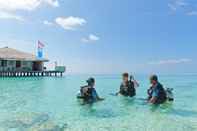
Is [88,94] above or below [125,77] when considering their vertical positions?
below

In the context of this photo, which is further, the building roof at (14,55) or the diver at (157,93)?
the building roof at (14,55)

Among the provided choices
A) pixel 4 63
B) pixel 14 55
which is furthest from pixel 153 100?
pixel 14 55

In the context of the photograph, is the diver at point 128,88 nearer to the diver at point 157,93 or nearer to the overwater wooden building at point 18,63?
the diver at point 157,93

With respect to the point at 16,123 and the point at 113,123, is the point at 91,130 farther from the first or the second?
the point at 16,123

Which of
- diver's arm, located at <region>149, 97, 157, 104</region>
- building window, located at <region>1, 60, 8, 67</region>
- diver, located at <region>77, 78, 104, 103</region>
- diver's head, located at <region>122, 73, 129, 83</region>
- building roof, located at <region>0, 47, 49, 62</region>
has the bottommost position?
diver's arm, located at <region>149, 97, 157, 104</region>

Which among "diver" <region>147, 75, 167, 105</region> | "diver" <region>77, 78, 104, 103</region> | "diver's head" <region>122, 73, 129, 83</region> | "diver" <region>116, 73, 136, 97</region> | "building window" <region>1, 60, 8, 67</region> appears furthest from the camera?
"building window" <region>1, 60, 8, 67</region>

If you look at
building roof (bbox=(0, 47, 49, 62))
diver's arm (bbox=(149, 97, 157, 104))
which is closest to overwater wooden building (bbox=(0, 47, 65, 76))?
building roof (bbox=(0, 47, 49, 62))

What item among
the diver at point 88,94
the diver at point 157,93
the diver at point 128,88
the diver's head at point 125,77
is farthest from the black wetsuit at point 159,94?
the diver at point 88,94

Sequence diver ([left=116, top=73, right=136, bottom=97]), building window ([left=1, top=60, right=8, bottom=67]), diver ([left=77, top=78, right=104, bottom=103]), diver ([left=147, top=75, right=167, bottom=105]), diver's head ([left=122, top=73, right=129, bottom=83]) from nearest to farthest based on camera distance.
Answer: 1. diver ([left=147, top=75, right=167, bottom=105])
2. diver ([left=77, top=78, right=104, bottom=103])
3. diver's head ([left=122, top=73, right=129, bottom=83])
4. diver ([left=116, top=73, right=136, bottom=97])
5. building window ([left=1, top=60, right=8, bottom=67])

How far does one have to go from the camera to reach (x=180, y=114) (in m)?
11.3

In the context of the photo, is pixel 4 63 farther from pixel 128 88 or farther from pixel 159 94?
pixel 159 94

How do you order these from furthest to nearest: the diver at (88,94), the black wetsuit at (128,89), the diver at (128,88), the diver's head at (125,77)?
the black wetsuit at (128,89) → the diver at (128,88) → the diver's head at (125,77) → the diver at (88,94)

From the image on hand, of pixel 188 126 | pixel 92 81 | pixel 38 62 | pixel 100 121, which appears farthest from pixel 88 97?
pixel 38 62

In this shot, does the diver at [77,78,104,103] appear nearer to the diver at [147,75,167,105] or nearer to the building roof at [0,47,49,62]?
the diver at [147,75,167,105]
